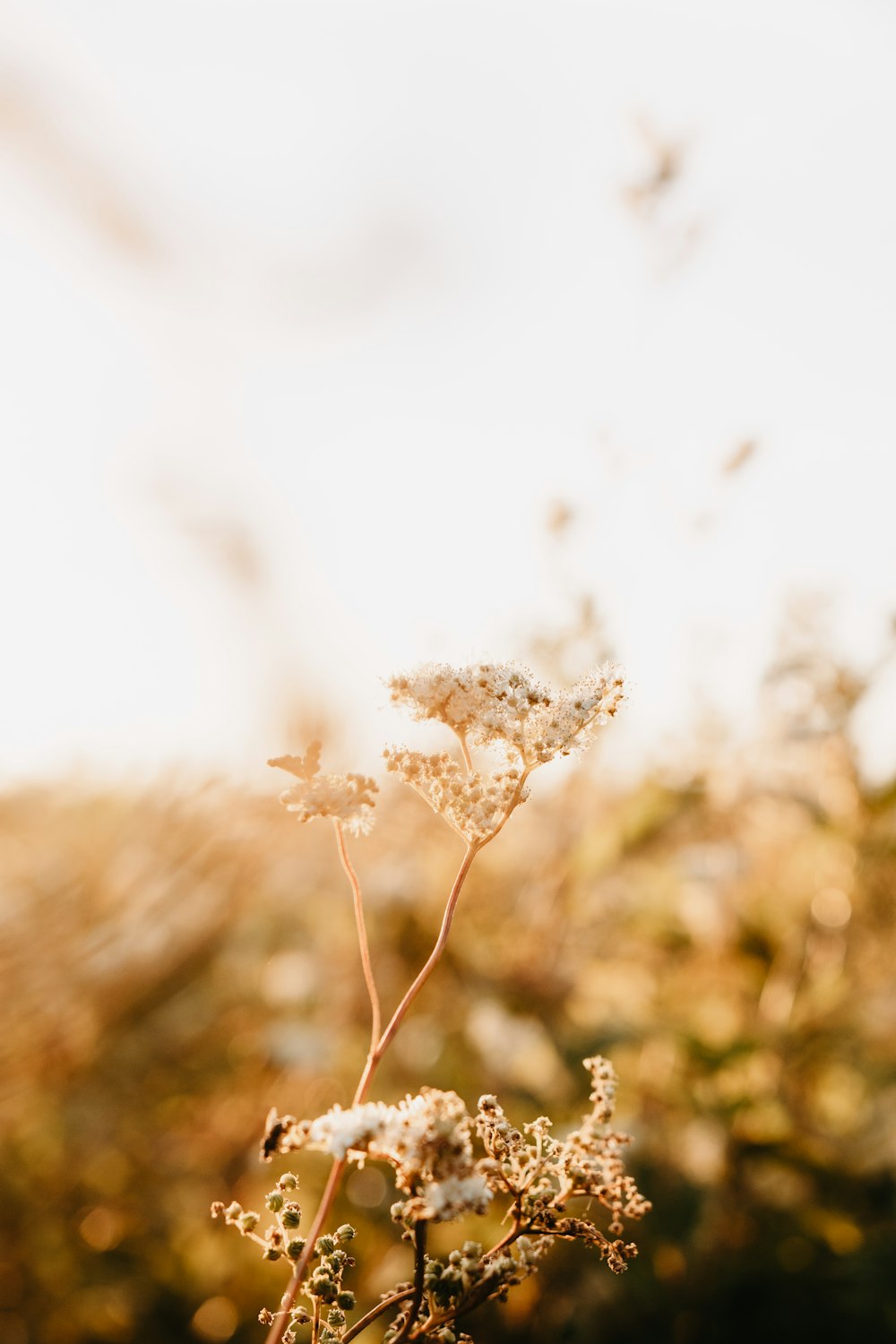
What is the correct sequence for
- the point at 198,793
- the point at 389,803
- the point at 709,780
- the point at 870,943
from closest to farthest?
the point at 198,793 < the point at 389,803 < the point at 709,780 < the point at 870,943

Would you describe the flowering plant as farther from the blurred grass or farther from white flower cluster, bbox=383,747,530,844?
the blurred grass

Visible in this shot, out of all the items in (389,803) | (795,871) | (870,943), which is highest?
(870,943)

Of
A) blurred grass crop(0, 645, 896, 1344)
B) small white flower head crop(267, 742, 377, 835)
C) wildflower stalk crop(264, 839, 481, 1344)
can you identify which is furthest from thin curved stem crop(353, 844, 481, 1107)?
blurred grass crop(0, 645, 896, 1344)

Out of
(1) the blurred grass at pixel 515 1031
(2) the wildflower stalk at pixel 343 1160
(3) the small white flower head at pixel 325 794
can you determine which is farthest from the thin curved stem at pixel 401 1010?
(1) the blurred grass at pixel 515 1031

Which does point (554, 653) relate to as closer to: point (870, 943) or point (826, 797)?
point (826, 797)

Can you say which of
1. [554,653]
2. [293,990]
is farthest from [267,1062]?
[554,653]

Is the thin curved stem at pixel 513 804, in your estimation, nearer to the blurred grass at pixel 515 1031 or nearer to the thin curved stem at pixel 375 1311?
the thin curved stem at pixel 375 1311

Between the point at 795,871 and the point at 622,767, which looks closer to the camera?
the point at 795,871
